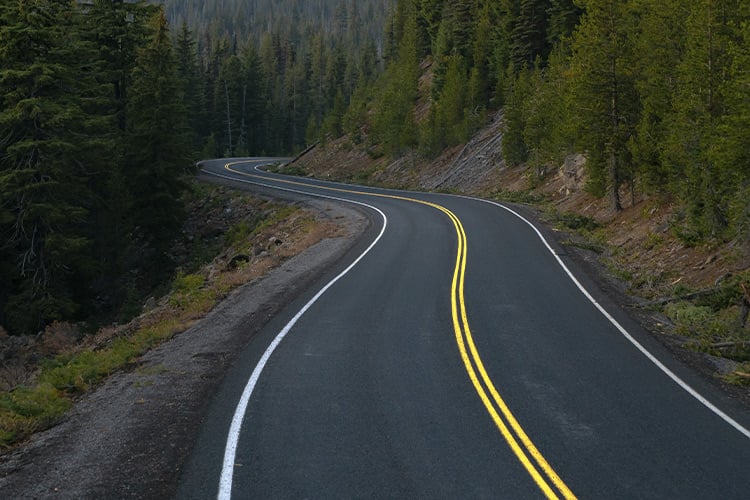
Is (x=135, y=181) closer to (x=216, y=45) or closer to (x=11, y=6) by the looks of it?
(x=11, y=6)

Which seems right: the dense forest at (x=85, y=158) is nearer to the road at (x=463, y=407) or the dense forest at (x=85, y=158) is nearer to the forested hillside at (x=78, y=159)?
the forested hillside at (x=78, y=159)

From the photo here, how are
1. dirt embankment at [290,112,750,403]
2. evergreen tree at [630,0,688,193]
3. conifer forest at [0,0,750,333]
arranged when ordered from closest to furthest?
dirt embankment at [290,112,750,403] → conifer forest at [0,0,750,333] → evergreen tree at [630,0,688,193]

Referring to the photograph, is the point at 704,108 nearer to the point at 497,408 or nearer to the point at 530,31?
the point at 497,408

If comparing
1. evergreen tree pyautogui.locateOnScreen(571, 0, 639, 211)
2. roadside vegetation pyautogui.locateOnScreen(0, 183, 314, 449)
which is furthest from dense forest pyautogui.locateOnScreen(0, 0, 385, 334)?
evergreen tree pyautogui.locateOnScreen(571, 0, 639, 211)

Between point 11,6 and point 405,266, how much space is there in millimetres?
19430

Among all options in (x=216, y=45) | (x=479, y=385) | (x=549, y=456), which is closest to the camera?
(x=549, y=456)

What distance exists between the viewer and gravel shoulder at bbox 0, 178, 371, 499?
7.09 metres

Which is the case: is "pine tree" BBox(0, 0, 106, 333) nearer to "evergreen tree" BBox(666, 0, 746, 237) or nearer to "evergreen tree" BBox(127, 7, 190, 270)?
"evergreen tree" BBox(127, 7, 190, 270)

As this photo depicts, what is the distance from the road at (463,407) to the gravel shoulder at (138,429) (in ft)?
1.24

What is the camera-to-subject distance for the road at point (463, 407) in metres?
7.17

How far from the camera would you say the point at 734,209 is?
17.4 metres

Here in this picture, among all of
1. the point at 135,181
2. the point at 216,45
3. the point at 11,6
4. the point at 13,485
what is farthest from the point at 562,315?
the point at 216,45

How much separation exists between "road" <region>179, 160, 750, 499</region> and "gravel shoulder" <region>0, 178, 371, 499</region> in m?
0.38

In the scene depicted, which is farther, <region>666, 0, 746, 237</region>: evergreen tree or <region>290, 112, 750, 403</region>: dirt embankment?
<region>666, 0, 746, 237</region>: evergreen tree
